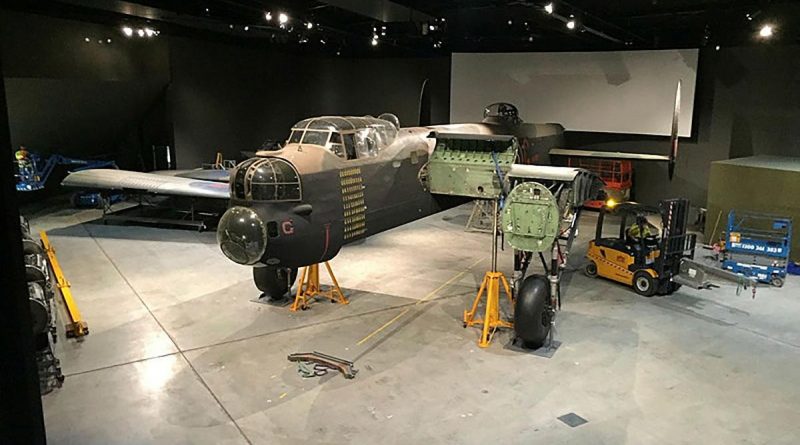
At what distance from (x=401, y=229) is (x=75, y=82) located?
9809 millimetres

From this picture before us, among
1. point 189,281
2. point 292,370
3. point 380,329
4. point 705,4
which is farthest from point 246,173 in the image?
point 705,4

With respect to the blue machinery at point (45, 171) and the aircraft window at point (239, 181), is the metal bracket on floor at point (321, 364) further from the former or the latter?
the blue machinery at point (45, 171)

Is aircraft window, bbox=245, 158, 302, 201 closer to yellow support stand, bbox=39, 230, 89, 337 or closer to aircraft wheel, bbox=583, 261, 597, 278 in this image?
yellow support stand, bbox=39, 230, 89, 337

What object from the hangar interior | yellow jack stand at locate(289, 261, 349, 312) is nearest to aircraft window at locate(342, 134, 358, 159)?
the hangar interior

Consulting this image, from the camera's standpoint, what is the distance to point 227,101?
20.4 metres

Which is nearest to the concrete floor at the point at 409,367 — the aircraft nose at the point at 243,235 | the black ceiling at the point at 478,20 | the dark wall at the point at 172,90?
the aircraft nose at the point at 243,235

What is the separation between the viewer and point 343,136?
865 cm

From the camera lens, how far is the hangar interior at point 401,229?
271 inches

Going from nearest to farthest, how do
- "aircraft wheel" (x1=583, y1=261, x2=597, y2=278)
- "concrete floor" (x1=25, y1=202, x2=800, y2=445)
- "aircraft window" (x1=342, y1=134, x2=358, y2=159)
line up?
1. "concrete floor" (x1=25, y1=202, x2=800, y2=445)
2. "aircraft window" (x1=342, y1=134, x2=358, y2=159)
3. "aircraft wheel" (x1=583, y1=261, x2=597, y2=278)

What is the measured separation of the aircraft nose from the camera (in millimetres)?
7484

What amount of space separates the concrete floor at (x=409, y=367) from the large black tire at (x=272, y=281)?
34 centimetres

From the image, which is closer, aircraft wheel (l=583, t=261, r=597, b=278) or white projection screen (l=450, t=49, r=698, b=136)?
aircraft wheel (l=583, t=261, r=597, b=278)

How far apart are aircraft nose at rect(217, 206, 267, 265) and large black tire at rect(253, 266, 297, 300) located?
2476mm

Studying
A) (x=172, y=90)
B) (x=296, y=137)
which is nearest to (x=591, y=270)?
(x=296, y=137)
